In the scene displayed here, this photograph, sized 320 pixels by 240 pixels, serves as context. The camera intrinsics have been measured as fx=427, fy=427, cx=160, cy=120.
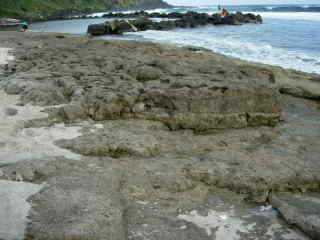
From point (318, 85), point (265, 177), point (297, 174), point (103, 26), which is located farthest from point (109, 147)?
point (103, 26)

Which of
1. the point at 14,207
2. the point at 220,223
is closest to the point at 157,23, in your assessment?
the point at 220,223

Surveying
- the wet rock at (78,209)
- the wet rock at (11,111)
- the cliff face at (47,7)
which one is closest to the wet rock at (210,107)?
the wet rock at (11,111)

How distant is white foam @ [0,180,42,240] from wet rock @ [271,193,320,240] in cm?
276

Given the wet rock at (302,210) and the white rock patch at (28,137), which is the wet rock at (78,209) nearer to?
the white rock patch at (28,137)

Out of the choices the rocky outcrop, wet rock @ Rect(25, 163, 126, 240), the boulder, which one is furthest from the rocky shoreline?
the rocky outcrop

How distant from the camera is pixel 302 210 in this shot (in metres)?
4.81

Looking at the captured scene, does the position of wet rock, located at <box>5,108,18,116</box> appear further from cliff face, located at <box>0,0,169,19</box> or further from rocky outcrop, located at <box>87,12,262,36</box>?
cliff face, located at <box>0,0,169,19</box>

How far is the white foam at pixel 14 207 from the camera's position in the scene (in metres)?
4.00

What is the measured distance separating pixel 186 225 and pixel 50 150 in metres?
2.49

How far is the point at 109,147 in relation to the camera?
6168mm

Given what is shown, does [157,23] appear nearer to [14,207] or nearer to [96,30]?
[96,30]

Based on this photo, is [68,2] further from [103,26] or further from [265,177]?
[265,177]

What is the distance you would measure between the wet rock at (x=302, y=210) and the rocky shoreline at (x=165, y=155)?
15 mm

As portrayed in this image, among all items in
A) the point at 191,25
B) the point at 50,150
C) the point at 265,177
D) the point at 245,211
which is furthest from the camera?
the point at 191,25
